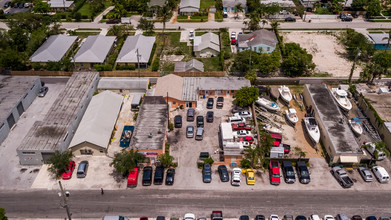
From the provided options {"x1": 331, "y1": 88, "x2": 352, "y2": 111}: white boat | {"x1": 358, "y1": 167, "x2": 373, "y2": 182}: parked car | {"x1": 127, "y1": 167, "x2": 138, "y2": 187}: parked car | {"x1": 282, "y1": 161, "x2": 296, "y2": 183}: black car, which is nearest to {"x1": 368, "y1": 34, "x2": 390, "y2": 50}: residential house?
{"x1": 331, "y1": 88, "x2": 352, "y2": 111}: white boat

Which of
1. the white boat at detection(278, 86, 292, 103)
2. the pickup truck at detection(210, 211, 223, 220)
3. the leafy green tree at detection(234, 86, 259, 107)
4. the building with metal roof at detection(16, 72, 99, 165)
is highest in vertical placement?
Result: the leafy green tree at detection(234, 86, 259, 107)

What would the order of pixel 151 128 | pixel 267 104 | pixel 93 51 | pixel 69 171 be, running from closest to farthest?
pixel 69 171 < pixel 151 128 < pixel 267 104 < pixel 93 51

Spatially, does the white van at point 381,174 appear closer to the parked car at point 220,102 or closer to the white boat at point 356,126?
the white boat at point 356,126

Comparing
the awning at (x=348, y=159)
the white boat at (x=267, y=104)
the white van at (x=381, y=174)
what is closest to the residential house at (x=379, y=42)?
the white boat at (x=267, y=104)

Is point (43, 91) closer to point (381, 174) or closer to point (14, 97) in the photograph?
point (14, 97)

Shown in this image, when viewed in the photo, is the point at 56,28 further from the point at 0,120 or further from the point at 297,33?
the point at 297,33

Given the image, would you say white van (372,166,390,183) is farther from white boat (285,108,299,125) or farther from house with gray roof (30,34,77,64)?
house with gray roof (30,34,77,64)

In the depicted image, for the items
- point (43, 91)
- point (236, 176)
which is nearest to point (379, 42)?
point (236, 176)
